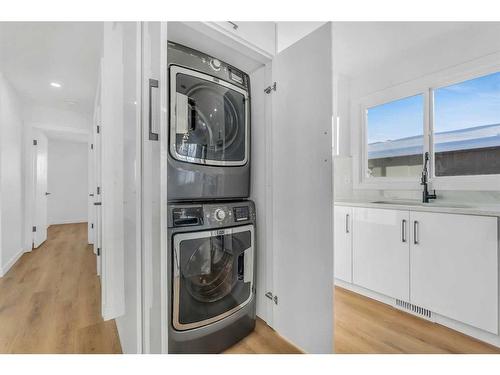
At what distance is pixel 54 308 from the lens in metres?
1.92

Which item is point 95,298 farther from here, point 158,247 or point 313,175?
point 313,175

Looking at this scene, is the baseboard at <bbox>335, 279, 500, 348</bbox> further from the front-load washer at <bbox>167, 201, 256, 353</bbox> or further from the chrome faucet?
the front-load washer at <bbox>167, 201, 256, 353</bbox>

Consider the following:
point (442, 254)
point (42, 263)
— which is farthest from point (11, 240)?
point (442, 254)

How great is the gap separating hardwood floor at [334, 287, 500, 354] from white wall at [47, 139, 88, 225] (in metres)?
7.00

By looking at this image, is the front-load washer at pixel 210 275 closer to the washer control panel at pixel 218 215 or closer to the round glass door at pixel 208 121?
the washer control panel at pixel 218 215

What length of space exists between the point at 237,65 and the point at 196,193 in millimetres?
937

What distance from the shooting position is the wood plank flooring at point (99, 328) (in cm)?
Result: 143

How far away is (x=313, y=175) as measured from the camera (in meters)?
1.25

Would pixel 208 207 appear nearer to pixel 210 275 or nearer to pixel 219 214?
pixel 219 214

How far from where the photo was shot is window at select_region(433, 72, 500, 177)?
1.90m

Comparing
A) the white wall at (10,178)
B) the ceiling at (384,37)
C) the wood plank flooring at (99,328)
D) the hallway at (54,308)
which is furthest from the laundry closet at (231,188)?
the white wall at (10,178)

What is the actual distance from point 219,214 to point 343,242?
1.43 metres

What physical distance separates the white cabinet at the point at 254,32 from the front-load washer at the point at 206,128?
20cm

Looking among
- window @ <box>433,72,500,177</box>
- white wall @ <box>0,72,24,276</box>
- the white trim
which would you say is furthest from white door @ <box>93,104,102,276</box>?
window @ <box>433,72,500,177</box>
